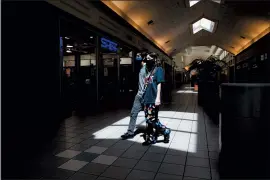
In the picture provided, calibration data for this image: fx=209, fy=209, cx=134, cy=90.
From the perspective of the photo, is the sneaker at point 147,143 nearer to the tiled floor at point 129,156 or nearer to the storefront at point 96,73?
the tiled floor at point 129,156

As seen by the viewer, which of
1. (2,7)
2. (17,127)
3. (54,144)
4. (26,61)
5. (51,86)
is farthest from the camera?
(51,86)

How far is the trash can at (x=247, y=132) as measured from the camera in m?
2.01

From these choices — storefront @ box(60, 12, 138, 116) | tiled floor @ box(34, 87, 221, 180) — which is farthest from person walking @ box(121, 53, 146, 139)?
storefront @ box(60, 12, 138, 116)

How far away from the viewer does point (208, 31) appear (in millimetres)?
18547

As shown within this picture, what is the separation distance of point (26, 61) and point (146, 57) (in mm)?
1921

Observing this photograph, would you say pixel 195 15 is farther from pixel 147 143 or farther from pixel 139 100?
pixel 147 143

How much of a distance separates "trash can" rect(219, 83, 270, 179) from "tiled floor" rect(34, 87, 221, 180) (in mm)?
388

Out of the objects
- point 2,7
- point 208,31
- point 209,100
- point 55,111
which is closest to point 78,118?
point 55,111

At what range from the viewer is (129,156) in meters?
2.99

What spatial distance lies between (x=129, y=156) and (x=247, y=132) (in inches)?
63.1

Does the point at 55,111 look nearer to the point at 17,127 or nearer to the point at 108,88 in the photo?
the point at 17,127

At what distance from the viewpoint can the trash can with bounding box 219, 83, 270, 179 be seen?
2.01 meters

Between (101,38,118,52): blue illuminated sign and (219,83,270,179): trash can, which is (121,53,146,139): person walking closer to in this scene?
(219,83,270,179): trash can

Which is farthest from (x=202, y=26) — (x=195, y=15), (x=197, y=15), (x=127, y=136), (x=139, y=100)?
(x=127, y=136)
